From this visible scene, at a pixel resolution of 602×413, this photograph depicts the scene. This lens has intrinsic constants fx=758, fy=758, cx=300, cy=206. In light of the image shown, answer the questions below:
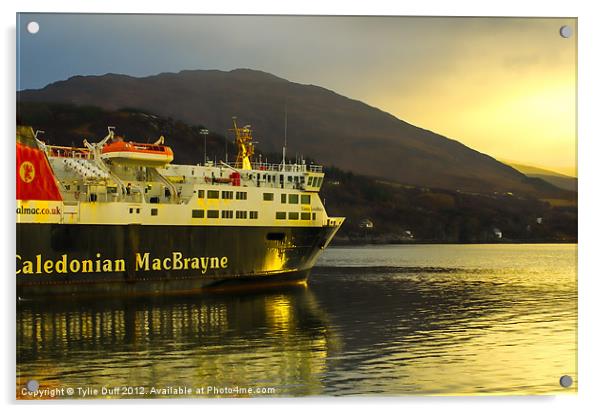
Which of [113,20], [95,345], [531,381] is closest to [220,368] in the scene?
[95,345]

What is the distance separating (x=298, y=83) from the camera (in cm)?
1014

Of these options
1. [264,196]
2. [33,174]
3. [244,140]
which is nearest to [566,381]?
[244,140]

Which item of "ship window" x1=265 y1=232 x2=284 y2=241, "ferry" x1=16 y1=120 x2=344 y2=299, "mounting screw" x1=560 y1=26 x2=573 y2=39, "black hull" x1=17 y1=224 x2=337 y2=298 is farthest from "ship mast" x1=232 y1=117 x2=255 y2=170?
"mounting screw" x1=560 y1=26 x2=573 y2=39

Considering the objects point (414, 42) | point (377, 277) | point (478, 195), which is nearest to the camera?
point (414, 42)

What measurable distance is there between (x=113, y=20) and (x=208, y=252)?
323 inches

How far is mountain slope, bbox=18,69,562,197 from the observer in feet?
33.1

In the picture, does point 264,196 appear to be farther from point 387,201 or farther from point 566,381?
point 566,381

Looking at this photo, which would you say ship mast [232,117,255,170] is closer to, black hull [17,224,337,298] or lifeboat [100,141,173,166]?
lifeboat [100,141,173,166]

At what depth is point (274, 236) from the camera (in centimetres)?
1797

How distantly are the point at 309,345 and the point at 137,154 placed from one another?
6175 millimetres

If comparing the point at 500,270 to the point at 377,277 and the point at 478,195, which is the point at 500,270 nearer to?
the point at 377,277

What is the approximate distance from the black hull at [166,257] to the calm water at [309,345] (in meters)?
0.49

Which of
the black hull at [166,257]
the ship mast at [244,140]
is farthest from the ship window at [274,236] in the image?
the ship mast at [244,140]

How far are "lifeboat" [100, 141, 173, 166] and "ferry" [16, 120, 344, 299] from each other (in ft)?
0.09
